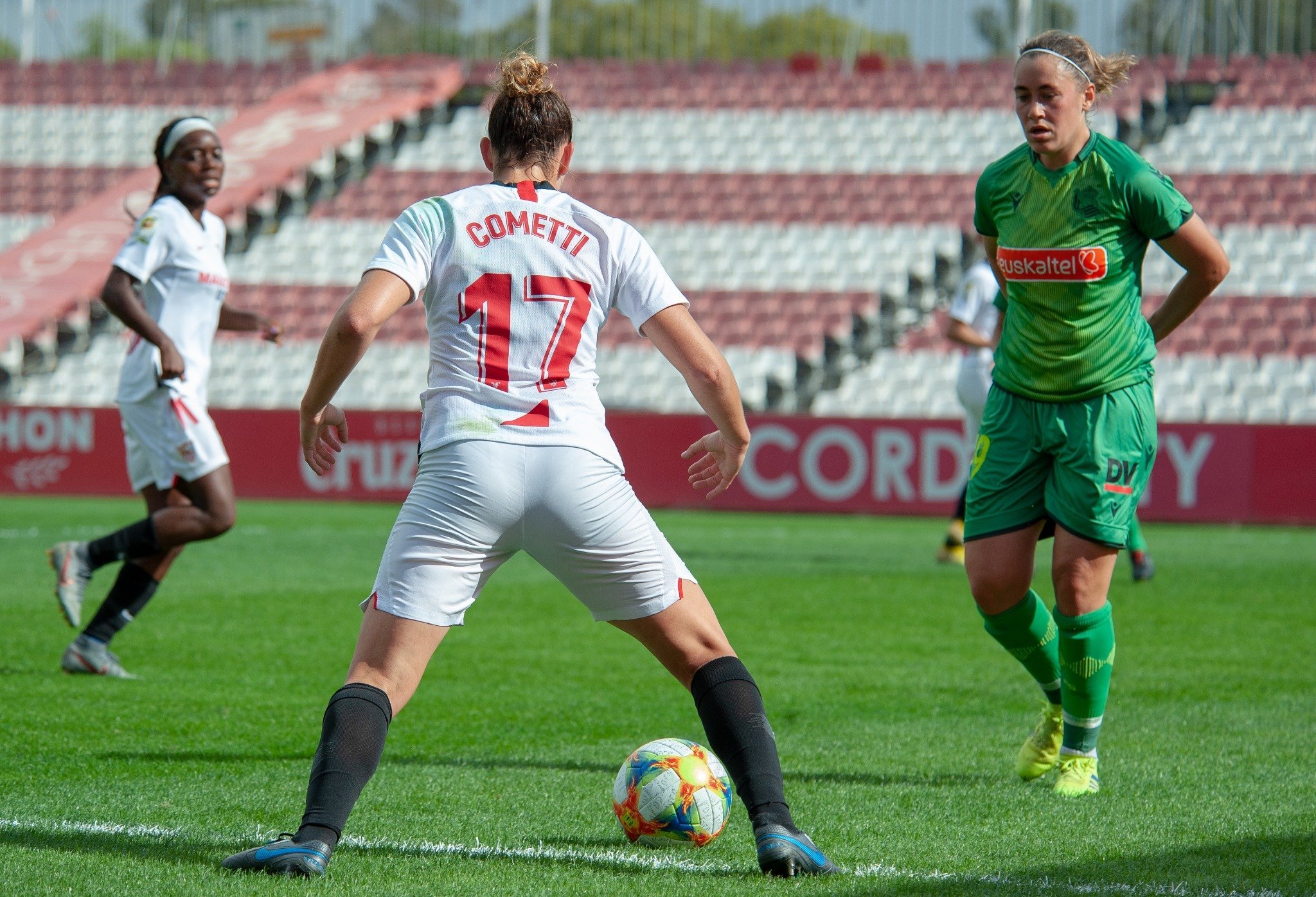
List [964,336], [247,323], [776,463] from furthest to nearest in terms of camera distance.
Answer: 1. [776,463]
2. [964,336]
3. [247,323]

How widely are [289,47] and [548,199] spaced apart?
3047 cm

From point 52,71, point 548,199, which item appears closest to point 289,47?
point 52,71

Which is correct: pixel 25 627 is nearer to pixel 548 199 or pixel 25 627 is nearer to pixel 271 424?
pixel 548 199

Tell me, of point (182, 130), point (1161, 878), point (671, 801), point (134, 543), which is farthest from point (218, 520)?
point (1161, 878)

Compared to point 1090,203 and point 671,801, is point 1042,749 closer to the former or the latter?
point 671,801

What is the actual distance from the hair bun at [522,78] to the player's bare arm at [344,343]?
0.52 m

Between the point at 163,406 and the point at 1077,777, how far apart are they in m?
4.00

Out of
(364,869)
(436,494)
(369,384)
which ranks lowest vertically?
(369,384)

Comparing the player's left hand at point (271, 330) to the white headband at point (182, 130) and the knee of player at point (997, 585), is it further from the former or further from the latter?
Answer: the knee of player at point (997, 585)

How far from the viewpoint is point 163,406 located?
21.8ft

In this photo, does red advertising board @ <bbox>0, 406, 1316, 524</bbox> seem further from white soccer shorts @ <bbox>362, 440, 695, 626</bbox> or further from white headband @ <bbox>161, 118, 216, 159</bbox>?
white soccer shorts @ <bbox>362, 440, 695, 626</bbox>

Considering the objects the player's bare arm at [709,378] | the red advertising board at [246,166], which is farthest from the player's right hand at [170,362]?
the red advertising board at [246,166]

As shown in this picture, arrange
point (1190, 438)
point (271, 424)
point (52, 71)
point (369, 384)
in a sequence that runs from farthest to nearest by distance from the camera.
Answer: point (52, 71) < point (369, 384) < point (271, 424) < point (1190, 438)

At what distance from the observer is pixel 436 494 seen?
3529 mm
